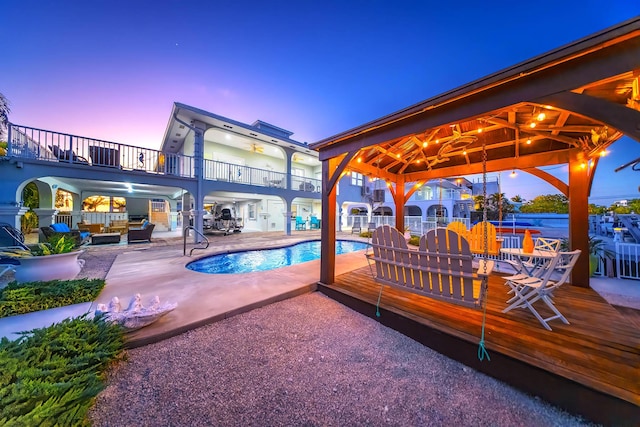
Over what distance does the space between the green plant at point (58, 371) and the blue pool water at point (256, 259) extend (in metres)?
4.05

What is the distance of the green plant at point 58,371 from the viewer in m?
1.36

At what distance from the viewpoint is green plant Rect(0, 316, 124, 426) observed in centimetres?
136

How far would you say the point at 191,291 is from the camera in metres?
3.96

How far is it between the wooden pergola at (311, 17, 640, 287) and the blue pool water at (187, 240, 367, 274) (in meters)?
3.40

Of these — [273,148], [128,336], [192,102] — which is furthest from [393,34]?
[128,336]

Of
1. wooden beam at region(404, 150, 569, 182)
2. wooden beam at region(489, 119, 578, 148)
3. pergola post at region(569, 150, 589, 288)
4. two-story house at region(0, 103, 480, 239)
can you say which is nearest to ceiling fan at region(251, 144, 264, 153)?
two-story house at region(0, 103, 480, 239)

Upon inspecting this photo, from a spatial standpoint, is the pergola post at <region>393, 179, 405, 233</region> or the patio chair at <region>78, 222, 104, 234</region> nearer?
the pergola post at <region>393, 179, 405, 233</region>

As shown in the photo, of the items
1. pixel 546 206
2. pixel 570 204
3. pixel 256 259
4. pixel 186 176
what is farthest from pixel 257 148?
pixel 546 206

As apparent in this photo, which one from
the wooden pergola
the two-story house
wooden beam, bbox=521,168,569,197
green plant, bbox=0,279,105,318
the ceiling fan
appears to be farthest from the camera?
the ceiling fan

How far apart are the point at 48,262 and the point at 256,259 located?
4.75 m

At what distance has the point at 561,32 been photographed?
46.7 feet

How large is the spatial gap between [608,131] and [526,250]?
2.07 meters

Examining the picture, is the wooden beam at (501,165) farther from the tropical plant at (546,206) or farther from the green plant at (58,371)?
the tropical plant at (546,206)

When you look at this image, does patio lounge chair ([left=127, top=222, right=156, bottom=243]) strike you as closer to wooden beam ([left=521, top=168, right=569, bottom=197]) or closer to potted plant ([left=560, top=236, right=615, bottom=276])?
wooden beam ([left=521, top=168, right=569, bottom=197])
